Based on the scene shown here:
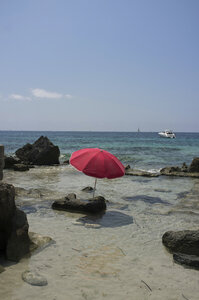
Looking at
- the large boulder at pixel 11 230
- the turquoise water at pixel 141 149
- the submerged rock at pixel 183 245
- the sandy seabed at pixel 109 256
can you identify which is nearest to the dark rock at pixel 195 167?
the turquoise water at pixel 141 149

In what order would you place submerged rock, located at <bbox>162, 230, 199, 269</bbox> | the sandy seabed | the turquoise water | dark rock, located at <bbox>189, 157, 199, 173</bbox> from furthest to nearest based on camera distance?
the turquoise water, dark rock, located at <bbox>189, 157, 199, 173</bbox>, submerged rock, located at <bbox>162, 230, 199, 269</bbox>, the sandy seabed

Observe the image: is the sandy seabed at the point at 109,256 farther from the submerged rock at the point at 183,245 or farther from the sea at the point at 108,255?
the submerged rock at the point at 183,245

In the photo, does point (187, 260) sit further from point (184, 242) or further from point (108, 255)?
point (108, 255)

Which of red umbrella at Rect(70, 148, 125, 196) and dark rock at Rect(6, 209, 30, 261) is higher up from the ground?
red umbrella at Rect(70, 148, 125, 196)

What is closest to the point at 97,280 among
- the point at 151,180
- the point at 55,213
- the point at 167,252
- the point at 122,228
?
the point at 167,252

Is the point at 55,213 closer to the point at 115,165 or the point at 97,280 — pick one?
the point at 115,165

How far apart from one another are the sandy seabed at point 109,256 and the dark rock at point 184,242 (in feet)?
0.59

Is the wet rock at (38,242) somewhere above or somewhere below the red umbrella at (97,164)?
below

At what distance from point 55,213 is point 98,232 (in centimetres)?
171

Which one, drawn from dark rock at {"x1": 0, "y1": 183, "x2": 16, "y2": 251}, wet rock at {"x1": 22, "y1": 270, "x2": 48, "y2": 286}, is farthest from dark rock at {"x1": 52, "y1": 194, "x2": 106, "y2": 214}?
wet rock at {"x1": 22, "y1": 270, "x2": 48, "y2": 286}

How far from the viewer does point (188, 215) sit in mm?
7410

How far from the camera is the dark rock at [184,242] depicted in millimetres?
4809

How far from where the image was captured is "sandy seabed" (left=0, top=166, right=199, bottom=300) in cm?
359

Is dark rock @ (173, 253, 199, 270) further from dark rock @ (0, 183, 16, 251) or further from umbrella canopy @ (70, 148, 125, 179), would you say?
umbrella canopy @ (70, 148, 125, 179)
